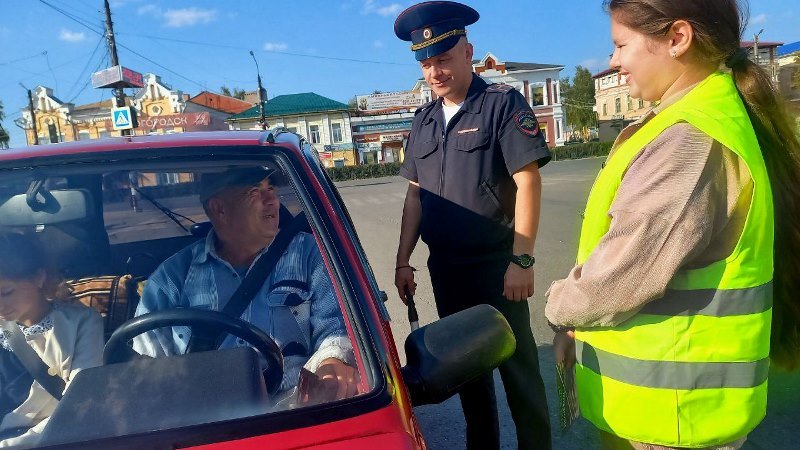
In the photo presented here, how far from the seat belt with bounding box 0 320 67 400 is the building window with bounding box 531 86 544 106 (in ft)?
191

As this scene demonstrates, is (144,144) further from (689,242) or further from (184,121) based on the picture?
(184,121)

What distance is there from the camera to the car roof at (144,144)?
5.53 ft

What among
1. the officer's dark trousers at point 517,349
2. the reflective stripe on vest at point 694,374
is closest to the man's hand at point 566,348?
the reflective stripe on vest at point 694,374

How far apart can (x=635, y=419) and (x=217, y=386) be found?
3.35 feet

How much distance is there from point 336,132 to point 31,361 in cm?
5231

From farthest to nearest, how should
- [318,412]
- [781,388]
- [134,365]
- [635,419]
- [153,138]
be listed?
1. [781,388]
2. [153,138]
3. [635,419]
4. [134,365]
5. [318,412]

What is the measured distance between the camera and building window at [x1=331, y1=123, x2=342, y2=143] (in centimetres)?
5253

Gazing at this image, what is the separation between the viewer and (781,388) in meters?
3.62

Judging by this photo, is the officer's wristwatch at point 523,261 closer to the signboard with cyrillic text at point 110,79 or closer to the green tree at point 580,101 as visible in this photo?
the signboard with cyrillic text at point 110,79

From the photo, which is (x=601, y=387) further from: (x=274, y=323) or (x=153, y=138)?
→ (x=153, y=138)

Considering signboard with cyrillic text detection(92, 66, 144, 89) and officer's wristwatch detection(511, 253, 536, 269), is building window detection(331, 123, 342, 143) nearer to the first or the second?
signboard with cyrillic text detection(92, 66, 144, 89)

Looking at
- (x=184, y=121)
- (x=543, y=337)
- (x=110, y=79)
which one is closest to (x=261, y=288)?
(x=543, y=337)

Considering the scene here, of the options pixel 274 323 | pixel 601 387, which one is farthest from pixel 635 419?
pixel 274 323

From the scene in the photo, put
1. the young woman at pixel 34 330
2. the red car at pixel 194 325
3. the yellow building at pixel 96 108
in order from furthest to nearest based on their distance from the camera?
the yellow building at pixel 96 108
the young woman at pixel 34 330
the red car at pixel 194 325
